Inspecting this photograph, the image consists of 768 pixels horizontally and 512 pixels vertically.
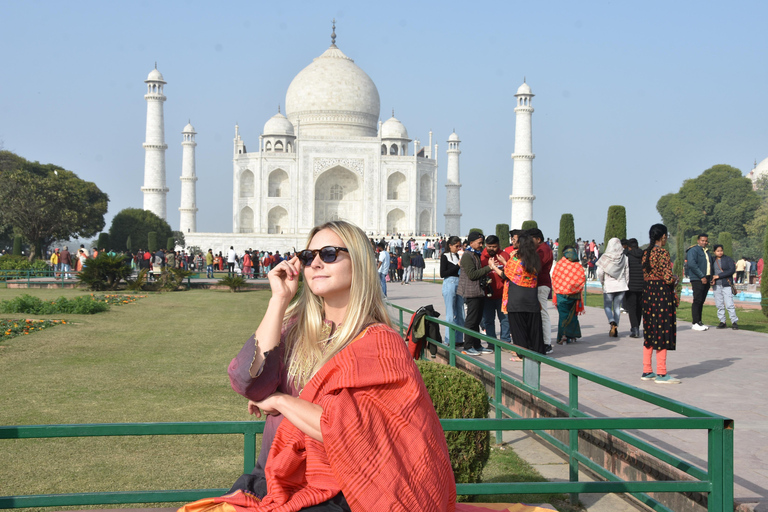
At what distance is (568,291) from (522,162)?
1239 inches

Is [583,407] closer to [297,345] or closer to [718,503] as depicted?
[718,503]

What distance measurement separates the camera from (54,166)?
40.5m

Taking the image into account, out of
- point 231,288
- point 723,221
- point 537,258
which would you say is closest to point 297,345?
point 537,258

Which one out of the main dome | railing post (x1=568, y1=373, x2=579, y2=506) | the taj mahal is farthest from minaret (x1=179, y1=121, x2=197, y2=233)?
railing post (x1=568, y1=373, x2=579, y2=506)

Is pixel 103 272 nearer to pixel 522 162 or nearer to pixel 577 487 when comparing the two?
pixel 577 487

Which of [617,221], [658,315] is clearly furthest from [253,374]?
[617,221]

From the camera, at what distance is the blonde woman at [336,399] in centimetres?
174

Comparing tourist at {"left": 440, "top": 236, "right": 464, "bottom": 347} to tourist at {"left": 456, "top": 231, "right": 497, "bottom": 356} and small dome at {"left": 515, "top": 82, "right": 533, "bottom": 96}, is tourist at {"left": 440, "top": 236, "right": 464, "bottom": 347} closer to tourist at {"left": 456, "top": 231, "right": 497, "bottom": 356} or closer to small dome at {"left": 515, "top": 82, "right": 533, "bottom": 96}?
tourist at {"left": 456, "top": 231, "right": 497, "bottom": 356}

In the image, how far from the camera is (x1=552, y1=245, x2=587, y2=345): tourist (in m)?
7.68

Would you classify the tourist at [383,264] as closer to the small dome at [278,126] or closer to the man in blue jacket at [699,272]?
the man in blue jacket at [699,272]

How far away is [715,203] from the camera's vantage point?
45.0 meters

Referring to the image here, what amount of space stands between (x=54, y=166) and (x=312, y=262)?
4280 cm

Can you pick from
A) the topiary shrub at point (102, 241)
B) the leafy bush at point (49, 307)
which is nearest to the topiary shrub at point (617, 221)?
the leafy bush at point (49, 307)

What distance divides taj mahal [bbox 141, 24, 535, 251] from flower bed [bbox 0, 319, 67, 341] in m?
28.2
